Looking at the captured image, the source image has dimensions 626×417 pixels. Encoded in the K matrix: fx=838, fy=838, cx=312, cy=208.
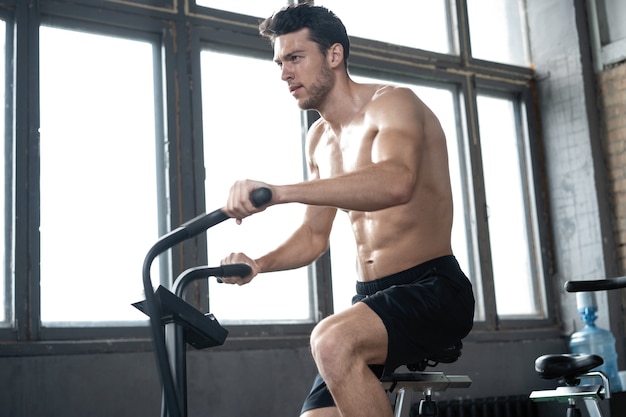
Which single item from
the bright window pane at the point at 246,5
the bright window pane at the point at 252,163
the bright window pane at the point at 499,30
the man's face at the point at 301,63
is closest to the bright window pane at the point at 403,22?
the bright window pane at the point at 499,30

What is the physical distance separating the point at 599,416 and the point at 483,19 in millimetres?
3105

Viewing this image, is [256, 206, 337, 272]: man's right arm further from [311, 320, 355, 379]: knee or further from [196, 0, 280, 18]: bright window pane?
[196, 0, 280, 18]: bright window pane

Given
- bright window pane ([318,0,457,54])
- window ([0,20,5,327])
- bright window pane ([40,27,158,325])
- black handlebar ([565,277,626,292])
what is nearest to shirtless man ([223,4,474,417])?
black handlebar ([565,277,626,292])

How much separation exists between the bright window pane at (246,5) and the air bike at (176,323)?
2.73m

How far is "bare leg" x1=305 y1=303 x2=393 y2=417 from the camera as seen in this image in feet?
5.89

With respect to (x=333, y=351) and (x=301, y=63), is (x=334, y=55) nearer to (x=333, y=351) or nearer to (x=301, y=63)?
(x=301, y=63)

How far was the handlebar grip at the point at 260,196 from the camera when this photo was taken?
158 centimetres

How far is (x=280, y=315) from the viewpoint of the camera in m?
4.05

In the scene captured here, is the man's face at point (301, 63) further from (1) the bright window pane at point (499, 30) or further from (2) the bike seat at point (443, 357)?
(1) the bright window pane at point (499, 30)

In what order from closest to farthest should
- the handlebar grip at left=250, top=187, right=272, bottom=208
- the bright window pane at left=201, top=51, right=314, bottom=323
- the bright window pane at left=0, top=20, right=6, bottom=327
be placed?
the handlebar grip at left=250, top=187, right=272, bottom=208 → the bright window pane at left=0, top=20, right=6, bottom=327 → the bright window pane at left=201, top=51, right=314, bottom=323

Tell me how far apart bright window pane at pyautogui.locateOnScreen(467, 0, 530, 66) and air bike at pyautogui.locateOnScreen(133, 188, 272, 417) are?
400 centimetres

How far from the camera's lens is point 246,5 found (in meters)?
4.26

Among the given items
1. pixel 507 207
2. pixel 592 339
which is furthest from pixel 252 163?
pixel 592 339

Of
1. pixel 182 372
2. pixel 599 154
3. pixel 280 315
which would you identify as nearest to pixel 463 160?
pixel 599 154
